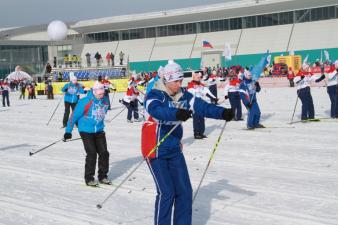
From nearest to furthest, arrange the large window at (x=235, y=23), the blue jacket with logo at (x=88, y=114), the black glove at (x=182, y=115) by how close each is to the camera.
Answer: the black glove at (x=182, y=115) → the blue jacket with logo at (x=88, y=114) → the large window at (x=235, y=23)

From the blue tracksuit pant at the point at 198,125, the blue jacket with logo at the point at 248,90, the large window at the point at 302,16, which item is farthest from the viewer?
the large window at the point at 302,16

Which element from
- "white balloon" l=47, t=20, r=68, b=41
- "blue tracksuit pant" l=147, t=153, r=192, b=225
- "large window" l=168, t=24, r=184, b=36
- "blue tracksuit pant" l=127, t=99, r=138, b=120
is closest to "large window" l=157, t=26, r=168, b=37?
"large window" l=168, t=24, r=184, b=36

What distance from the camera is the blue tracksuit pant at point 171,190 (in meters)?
4.18

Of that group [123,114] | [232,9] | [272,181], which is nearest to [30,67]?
[232,9]

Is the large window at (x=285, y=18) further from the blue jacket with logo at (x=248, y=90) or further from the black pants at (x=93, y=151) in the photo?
the black pants at (x=93, y=151)

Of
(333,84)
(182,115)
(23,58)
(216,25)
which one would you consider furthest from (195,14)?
(182,115)

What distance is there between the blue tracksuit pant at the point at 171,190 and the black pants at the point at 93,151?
112 inches

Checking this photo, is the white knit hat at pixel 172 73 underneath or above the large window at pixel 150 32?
underneath

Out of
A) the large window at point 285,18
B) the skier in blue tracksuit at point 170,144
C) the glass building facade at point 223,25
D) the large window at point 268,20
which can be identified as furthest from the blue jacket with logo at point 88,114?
the large window at point 268,20

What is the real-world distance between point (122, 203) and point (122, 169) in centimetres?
228

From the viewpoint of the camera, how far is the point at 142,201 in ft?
20.1

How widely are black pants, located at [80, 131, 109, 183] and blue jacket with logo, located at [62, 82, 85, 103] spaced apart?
7737 mm

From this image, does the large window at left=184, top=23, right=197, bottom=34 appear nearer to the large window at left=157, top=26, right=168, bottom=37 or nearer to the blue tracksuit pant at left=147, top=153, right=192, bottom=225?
the large window at left=157, top=26, right=168, bottom=37

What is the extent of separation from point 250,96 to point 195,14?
4403 centimetres
